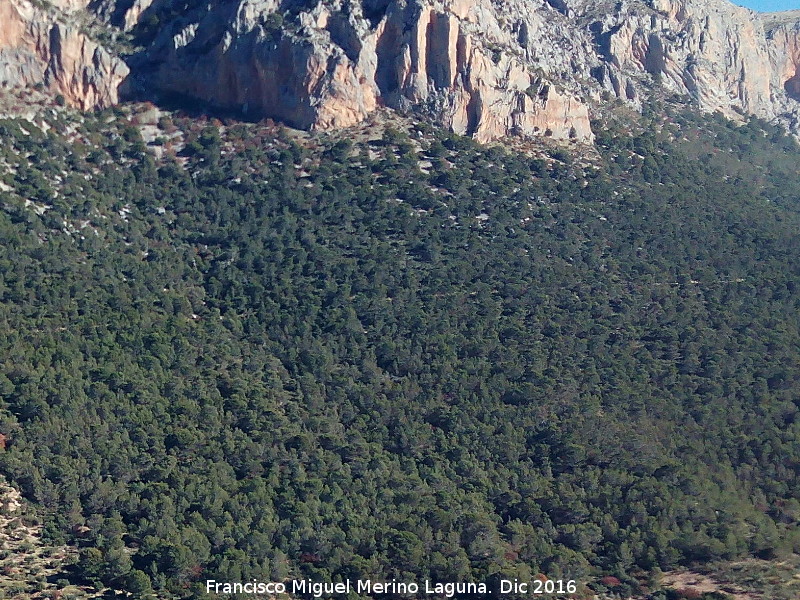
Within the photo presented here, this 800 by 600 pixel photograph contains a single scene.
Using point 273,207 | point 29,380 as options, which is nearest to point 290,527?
point 29,380

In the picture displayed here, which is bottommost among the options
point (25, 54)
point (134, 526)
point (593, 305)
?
point (134, 526)

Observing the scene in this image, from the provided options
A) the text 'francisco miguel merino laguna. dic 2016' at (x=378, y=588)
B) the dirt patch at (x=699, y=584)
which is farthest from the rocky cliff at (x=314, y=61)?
the text 'francisco miguel merino laguna. dic 2016' at (x=378, y=588)

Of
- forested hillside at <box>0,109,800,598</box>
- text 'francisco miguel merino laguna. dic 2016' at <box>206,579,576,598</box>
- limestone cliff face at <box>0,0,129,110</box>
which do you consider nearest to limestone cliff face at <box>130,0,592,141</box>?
forested hillside at <box>0,109,800,598</box>

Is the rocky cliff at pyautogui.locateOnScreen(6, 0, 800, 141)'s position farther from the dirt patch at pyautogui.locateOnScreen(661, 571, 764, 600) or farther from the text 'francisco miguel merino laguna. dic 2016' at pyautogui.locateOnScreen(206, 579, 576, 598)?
the text 'francisco miguel merino laguna. dic 2016' at pyautogui.locateOnScreen(206, 579, 576, 598)

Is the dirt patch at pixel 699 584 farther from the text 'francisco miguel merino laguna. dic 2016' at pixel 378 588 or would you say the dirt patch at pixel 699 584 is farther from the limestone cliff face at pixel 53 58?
the limestone cliff face at pixel 53 58

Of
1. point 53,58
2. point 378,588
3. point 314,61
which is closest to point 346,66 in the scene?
point 314,61

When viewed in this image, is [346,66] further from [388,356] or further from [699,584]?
[699,584]

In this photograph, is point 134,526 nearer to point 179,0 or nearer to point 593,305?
point 593,305
